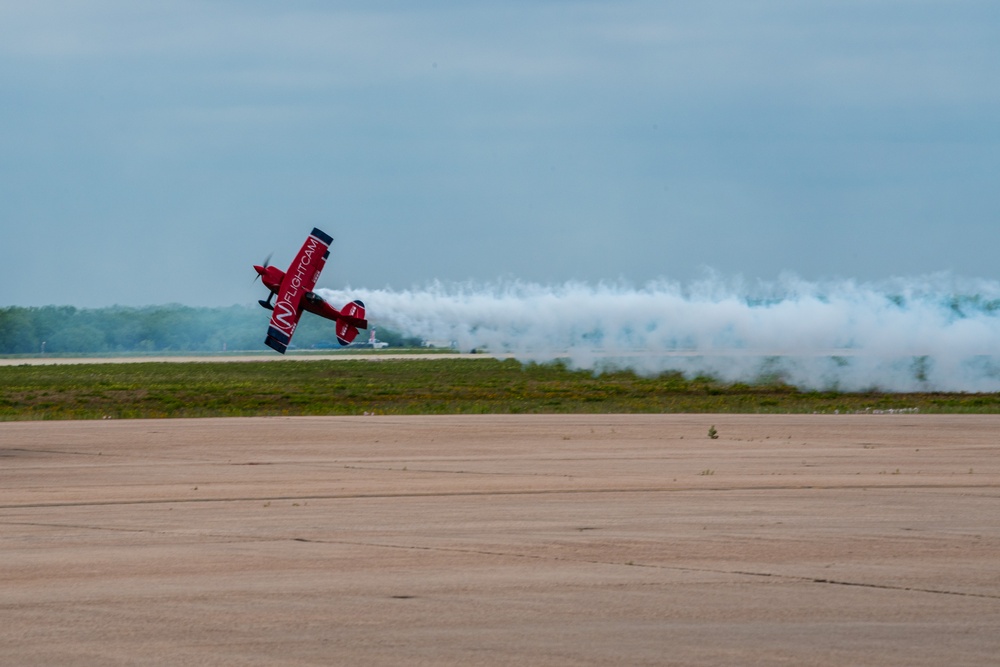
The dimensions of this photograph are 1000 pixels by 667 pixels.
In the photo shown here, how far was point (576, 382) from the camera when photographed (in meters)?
66.5

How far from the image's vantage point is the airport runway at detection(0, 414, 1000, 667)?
1009 centimetres

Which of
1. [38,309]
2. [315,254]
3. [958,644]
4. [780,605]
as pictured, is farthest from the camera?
[38,309]

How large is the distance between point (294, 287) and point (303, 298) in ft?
1.80

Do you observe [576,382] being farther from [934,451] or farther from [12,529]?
[12,529]

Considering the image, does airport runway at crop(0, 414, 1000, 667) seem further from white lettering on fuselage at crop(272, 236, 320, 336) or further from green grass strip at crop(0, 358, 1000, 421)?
green grass strip at crop(0, 358, 1000, 421)

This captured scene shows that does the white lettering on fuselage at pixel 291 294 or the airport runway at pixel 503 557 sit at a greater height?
the white lettering on fuselage at pixel 291 294

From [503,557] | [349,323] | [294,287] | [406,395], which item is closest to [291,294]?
[294,287]

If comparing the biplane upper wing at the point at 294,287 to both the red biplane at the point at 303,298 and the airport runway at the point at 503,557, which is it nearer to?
the red biplane at the point at 303,298

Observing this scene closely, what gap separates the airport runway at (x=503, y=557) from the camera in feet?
33.1

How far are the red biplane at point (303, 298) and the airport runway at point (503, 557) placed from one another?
1549cm

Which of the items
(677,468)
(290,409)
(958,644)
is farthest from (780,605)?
(290,409)

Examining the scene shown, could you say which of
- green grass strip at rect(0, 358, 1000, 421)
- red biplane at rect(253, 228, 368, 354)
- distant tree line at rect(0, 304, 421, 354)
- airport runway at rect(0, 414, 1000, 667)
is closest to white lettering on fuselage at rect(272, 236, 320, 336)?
red biplane at rect(253, 228, 368, 354)

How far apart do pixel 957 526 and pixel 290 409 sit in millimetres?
36718

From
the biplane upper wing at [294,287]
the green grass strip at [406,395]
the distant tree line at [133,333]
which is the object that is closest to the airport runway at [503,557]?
the biplane upper wing at [294,287]
